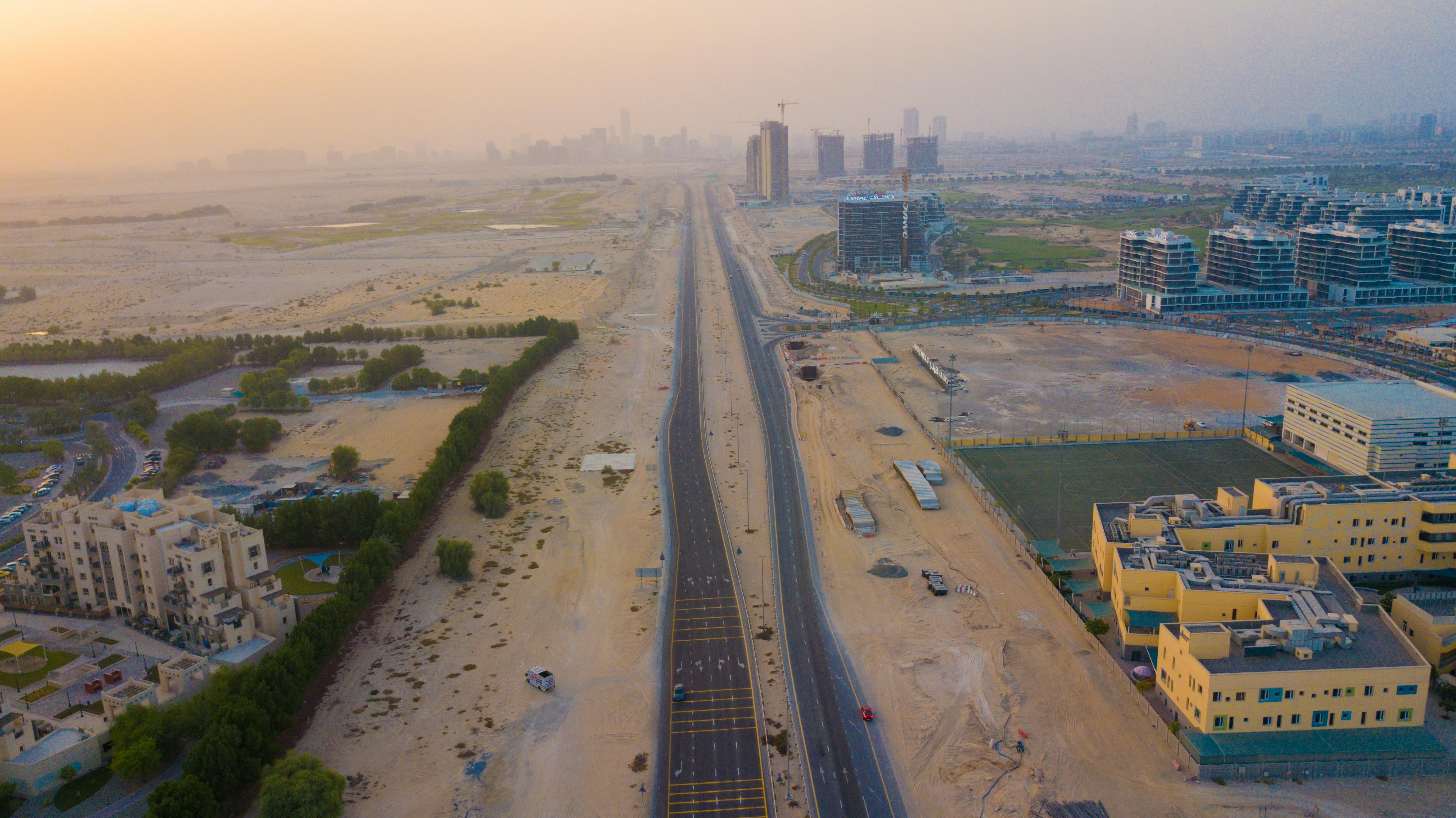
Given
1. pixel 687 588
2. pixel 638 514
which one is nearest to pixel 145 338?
pixel 638 514

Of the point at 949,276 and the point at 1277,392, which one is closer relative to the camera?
the point at 1277,392

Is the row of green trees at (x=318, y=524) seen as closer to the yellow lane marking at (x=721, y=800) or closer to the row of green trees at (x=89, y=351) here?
the yellow lane marking at (x=721, y=800)

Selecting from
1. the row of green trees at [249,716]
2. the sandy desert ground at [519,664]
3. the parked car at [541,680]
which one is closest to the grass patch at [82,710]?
the row of green trees at [249,716]

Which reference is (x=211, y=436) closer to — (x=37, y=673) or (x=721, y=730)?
(x=37, y=673)

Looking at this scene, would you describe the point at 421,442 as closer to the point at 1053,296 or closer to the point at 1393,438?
the point at 1393,438

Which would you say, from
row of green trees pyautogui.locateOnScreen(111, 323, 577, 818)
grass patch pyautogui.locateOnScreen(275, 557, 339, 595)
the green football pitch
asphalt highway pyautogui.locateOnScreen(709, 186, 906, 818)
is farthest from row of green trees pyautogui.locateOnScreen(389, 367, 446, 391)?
the green football pitch

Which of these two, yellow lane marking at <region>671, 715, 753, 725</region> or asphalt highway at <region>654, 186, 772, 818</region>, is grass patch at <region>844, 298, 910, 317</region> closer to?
asphalt highway at <region>654, 186, 772, 818</region>

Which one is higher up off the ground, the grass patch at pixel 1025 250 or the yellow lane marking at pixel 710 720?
the grass patch at pixel 1025 250
